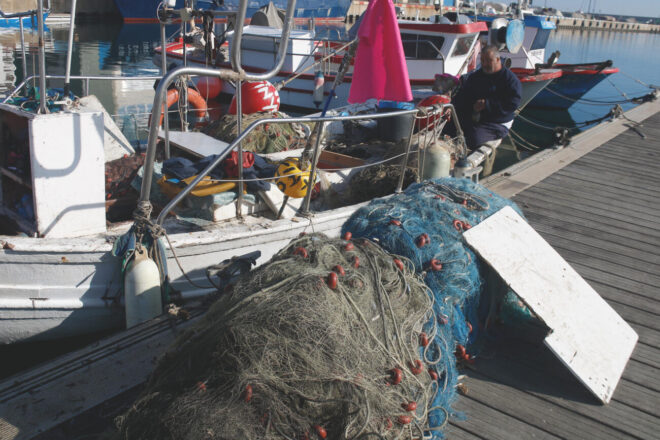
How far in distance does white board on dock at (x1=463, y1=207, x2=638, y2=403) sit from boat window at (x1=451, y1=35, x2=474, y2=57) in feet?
32.5

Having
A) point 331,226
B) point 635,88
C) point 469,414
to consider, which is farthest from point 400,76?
point 635,88

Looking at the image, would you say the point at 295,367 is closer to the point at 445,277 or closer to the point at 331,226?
the point at 445,277

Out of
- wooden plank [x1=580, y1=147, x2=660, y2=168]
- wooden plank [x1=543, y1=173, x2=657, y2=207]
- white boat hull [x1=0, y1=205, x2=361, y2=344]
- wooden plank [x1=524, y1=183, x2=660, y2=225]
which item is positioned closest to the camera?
white boat hull [x1=0, y1=205, x2=361, y2=344]

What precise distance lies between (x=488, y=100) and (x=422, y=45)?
19.8 ft

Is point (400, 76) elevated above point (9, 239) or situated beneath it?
elevated above

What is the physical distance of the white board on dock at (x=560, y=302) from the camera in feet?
9.62

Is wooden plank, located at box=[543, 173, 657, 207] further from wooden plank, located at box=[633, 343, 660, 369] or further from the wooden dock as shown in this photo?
wooden plank, located at box=[633, 343, 660, 369]

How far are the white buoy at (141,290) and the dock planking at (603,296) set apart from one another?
7.00 ft

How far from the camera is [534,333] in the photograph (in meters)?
3.36

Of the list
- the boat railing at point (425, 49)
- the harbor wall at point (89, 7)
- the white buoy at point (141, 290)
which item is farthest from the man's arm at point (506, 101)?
the harbor wall at point (89, 7)

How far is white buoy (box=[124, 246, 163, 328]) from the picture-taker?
3623mm

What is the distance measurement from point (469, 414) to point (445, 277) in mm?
704

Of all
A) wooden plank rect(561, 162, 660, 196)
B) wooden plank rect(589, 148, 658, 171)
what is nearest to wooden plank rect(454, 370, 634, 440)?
wooden plank rect(561, 162, 660, 196)

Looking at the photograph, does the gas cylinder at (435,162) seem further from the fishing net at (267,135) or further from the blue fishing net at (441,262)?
the fishing net at (267,135)
